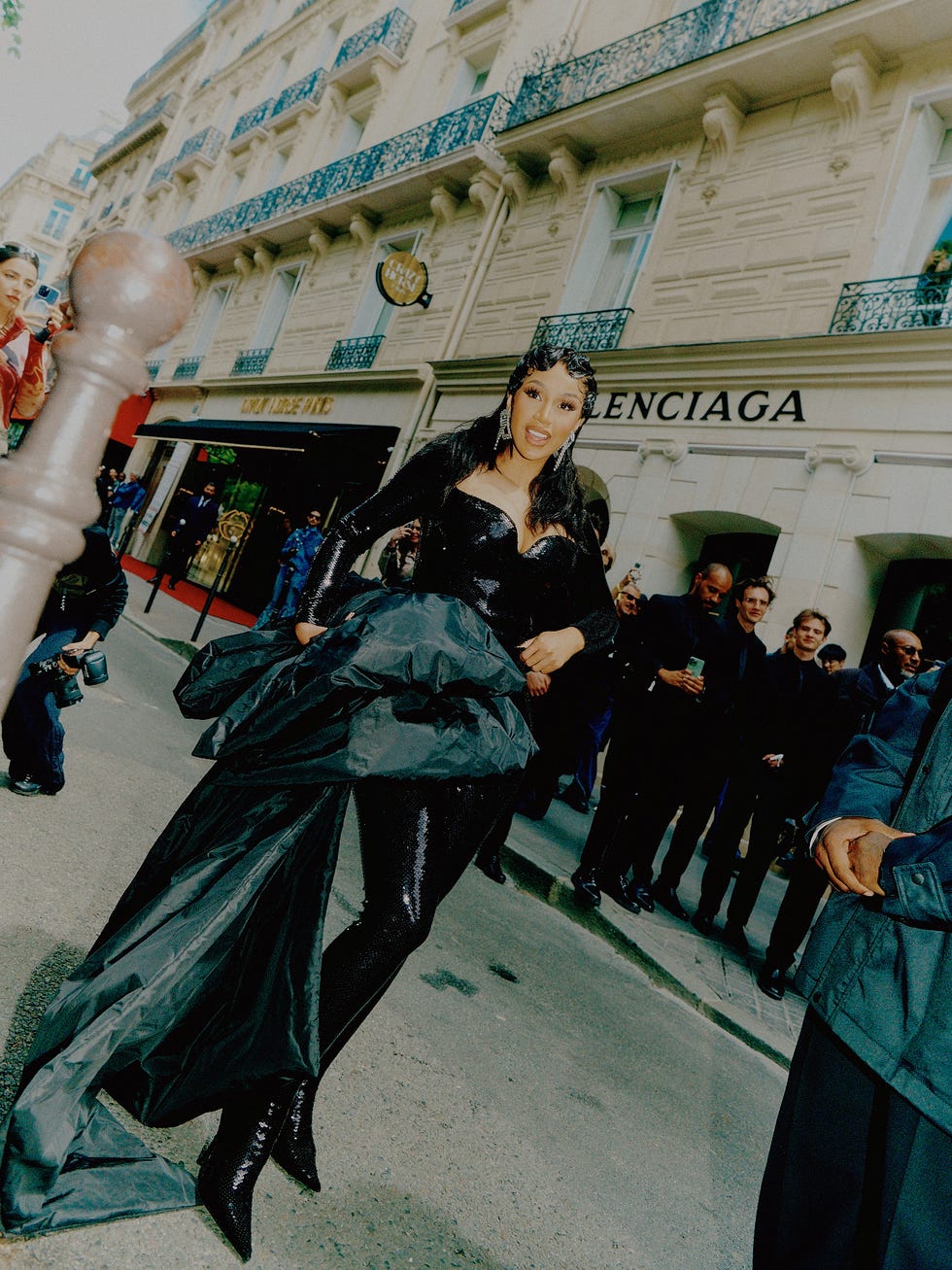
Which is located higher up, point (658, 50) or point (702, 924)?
point (658, 50)

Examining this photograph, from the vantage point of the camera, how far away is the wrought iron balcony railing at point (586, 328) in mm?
10727

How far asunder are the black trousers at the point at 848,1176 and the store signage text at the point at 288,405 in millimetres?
15960

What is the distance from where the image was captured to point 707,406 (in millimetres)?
9344

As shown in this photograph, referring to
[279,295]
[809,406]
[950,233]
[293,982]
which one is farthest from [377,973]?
[279,295]

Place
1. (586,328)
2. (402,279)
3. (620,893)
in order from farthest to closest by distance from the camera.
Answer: (402,279) < (586,328) < (620,893)

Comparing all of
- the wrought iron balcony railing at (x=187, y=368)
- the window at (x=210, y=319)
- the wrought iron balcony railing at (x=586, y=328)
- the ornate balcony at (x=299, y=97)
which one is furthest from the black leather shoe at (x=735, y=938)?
the window at (x=210, y=319)

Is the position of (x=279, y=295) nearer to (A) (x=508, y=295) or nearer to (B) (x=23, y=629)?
(A) (x=508, y=295)

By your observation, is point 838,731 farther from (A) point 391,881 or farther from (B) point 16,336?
(B) point 16,336

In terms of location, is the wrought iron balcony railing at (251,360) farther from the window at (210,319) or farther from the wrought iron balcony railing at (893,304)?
the wrought iron balcony railing at (893,304)

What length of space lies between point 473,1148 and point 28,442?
2.04 meters

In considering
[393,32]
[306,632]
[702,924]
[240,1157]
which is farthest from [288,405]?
[240,1157]

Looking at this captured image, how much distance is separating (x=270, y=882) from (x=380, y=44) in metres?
20.2

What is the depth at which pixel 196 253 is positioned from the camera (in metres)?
22.3

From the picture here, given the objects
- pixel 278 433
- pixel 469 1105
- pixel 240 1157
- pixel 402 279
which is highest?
pixel 402 279
